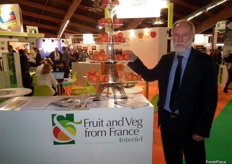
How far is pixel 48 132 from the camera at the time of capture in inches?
69.4

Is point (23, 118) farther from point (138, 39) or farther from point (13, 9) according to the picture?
point (138, 39)

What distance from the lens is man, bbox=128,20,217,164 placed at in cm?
156

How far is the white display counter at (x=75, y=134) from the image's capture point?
1739 mm

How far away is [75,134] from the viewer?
1.78 metres

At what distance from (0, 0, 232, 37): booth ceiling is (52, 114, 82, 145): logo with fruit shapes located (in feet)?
30.5

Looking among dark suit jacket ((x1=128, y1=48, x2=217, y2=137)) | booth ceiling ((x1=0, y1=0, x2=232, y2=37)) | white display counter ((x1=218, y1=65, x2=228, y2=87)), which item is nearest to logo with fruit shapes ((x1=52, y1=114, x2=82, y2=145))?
dark suit jacket ((x1=128, y1=48, x2=217, y2=137))

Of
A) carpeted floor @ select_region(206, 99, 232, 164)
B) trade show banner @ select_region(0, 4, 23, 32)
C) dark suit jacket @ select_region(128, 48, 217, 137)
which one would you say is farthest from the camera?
trade show banner @ select_region(0, 4, 23, 32)

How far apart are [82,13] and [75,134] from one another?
1528 cm

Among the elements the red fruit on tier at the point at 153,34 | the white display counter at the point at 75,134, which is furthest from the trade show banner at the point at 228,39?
the white display counter at the point at 75,134

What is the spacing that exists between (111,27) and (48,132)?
1.18 metres

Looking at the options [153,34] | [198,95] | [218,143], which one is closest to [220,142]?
[218,143]

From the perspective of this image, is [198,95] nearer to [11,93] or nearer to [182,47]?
[182,47]

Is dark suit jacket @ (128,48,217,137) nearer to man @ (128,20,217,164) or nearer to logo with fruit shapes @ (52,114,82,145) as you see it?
man @ (128,20,217,164)

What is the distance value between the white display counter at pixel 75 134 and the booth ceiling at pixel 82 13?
365 inches
